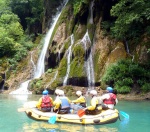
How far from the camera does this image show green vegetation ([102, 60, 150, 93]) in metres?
18.1

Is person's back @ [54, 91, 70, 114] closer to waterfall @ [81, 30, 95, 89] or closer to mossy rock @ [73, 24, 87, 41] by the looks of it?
waterfall @ [81, 30, 95, 89]

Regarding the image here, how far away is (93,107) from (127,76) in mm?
8568

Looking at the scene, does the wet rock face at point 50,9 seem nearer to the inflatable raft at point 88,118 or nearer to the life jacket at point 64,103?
the life jacket at point 64,103

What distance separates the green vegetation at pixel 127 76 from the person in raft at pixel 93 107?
7634mm

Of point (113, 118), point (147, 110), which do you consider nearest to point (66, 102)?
point (113, 118)

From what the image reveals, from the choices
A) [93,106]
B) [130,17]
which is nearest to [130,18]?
[130,17]

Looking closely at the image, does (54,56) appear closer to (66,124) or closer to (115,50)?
(115,50)

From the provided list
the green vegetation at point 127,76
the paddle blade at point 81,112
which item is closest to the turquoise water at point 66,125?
the paddle blade at point 81,112

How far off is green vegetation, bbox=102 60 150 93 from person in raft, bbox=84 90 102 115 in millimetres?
7634

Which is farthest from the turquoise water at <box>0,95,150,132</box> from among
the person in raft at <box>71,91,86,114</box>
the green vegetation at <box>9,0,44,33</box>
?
the green vegetation at <box>9,0,44,33</box>

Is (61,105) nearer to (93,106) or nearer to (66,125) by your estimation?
(66,125)

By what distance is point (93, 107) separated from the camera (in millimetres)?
10539

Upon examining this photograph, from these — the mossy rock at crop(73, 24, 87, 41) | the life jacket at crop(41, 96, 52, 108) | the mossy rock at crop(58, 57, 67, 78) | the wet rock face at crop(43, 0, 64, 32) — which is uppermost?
the wet rock face at crop(43, 0, 64, 32)

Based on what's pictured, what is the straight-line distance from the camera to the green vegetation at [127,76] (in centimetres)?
1806
